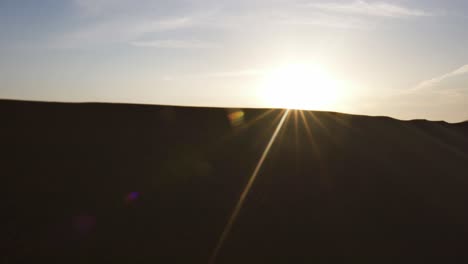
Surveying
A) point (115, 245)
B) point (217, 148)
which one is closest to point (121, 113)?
point (217, 148)

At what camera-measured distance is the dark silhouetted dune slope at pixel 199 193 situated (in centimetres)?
423

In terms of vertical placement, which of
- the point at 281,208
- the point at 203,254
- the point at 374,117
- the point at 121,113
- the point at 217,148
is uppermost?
the point at 374,117

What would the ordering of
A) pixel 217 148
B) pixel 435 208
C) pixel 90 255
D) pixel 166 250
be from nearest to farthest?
pixel 90 255, pixel 166 250, pixel 435 208, pixel 217 148

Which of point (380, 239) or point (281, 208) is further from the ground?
→ point (281, 208)

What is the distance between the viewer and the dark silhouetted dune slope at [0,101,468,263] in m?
4.23

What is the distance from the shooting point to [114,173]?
5223 mm

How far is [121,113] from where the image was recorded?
6727 mm

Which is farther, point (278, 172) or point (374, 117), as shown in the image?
point (374, 117)

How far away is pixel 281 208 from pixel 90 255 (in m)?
2.36

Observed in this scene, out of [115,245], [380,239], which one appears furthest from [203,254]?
[380,239]

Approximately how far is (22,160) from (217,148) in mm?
2716

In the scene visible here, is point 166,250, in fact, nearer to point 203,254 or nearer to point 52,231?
point 203,254

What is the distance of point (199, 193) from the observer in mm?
5254

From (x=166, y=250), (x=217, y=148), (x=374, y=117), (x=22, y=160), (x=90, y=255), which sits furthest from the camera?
(x=374, y=117)
